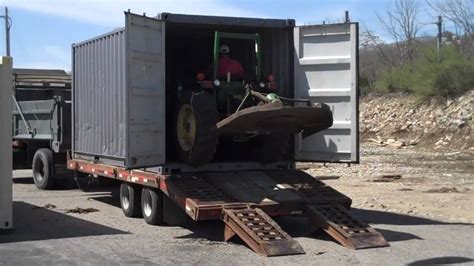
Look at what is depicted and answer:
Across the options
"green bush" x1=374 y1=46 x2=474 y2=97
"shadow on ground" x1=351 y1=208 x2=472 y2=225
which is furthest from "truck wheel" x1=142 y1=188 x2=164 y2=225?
"green bush" x1=374 y1=46 x2=474 y2=97

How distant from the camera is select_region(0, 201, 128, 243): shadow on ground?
1057 cm

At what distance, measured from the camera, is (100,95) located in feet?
→ 42.1

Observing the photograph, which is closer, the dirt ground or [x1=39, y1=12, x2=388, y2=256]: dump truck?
[x1=39, y1=12, x2=388, y2=256]: dump truck

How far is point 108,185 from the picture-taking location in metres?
16.9

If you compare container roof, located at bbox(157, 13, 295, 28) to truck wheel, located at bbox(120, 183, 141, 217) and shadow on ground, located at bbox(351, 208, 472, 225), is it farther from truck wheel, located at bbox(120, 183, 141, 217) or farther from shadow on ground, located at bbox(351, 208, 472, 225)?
shadow on ground, located at bbox(351, 208, 472, 225)

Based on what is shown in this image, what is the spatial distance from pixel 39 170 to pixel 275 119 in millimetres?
9142

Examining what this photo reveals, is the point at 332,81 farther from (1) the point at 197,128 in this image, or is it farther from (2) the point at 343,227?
(2) the point at 343,227

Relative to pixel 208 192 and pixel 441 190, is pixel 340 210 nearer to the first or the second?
pixel 208 192

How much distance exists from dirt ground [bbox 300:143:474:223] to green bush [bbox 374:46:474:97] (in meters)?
6.45

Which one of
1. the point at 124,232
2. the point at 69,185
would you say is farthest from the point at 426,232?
the point at 69,185

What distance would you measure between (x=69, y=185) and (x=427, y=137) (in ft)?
66.5

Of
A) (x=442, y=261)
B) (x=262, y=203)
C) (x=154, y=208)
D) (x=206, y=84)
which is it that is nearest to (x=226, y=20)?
(x=206, y=84)

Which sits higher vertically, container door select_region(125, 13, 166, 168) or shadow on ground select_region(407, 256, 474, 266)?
container door select_region(125, 13, 166, 168)

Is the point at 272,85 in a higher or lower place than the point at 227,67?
lower
